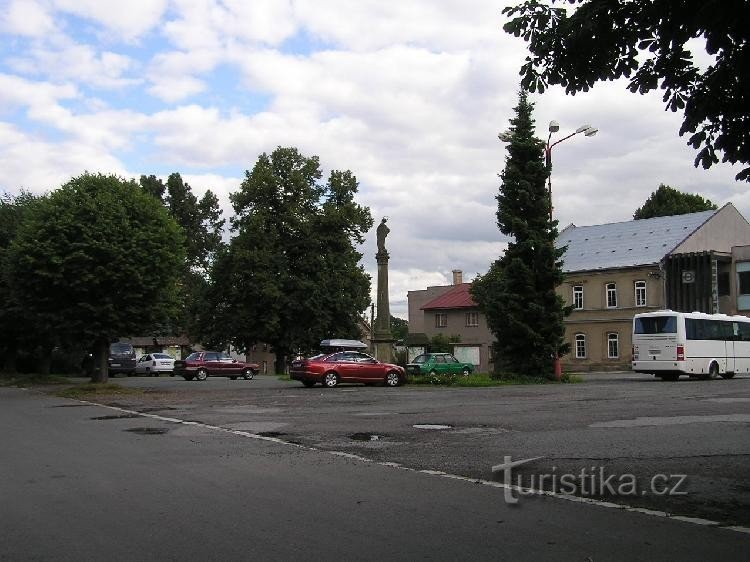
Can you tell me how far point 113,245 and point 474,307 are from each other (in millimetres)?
47014

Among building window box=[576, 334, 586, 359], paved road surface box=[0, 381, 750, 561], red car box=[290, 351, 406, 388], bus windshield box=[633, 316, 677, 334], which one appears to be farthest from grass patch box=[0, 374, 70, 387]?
building window box=[576, 334, 586, 359]

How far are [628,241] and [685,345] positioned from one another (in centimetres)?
2408

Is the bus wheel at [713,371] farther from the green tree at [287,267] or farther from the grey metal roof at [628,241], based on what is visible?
the green tree at [287,267]

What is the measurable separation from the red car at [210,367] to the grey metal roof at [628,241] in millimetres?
25734

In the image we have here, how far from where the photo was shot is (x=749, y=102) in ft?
23.9

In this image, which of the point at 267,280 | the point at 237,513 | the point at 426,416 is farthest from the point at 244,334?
the point at 237,513

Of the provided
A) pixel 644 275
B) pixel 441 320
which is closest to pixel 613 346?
pixel 644 275

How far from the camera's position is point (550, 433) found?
518 inches

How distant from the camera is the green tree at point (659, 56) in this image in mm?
6855

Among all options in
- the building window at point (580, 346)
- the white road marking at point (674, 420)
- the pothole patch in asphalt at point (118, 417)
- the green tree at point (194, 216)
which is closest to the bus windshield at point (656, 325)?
the white road marking at point (674, 420)

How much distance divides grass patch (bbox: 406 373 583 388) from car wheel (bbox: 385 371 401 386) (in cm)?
84

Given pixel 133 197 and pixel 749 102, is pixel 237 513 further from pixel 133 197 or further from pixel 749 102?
pixel 133 197

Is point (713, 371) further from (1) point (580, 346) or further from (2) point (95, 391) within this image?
(2) point (95, 391)

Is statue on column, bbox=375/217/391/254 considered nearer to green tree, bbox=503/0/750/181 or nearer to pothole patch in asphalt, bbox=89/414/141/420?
pothole patch in asphalt, bbox=89/414/141/420
